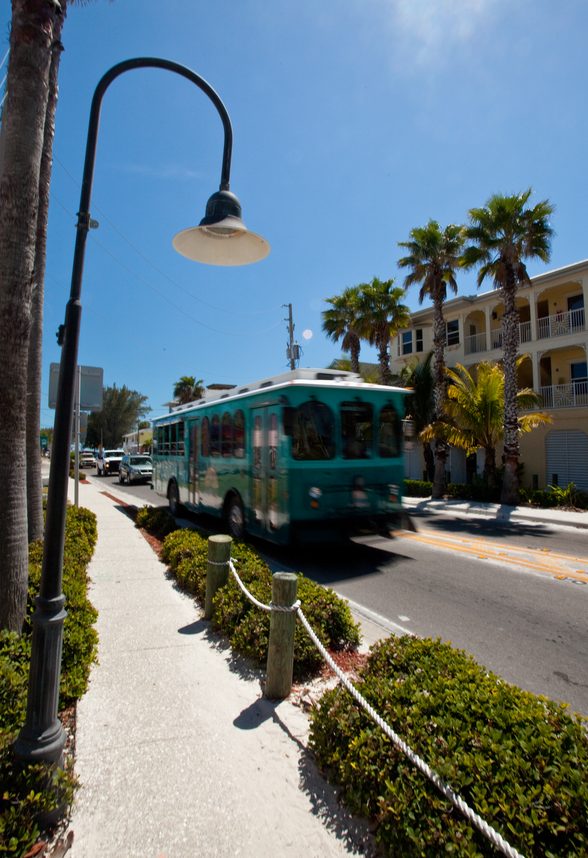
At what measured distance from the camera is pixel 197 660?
161 inches

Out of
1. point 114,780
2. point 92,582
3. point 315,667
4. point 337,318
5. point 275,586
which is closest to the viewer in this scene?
point 114,780

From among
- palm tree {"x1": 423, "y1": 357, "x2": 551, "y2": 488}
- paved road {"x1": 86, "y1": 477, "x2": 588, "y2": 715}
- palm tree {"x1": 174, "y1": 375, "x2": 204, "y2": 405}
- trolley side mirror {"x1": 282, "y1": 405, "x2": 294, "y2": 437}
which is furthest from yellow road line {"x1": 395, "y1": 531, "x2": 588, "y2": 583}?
palm tree {"x1": 174, "y1": 375, "x2": 204, "y2": 405}

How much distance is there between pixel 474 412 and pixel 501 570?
1251 centimetres

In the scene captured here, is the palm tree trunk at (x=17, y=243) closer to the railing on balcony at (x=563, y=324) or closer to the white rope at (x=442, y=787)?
the white rope at (x=442, y=787)

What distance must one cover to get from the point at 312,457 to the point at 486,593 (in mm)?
A: 3111

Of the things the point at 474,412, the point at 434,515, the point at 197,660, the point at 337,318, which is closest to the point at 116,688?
the point at 197,660

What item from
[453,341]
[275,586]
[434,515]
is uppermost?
[453,341]

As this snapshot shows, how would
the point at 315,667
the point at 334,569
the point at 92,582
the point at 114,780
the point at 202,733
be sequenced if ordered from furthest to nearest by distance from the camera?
the point at 334,569
the point at 92,582
the point at 315,667
the point at 202,733
the point at 114,780

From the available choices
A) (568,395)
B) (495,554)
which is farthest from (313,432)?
(568,395)

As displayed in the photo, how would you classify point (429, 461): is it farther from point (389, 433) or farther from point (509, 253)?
point (389, 433)

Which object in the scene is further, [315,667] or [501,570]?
[501,570]

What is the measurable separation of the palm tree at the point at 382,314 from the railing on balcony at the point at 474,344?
4.10 meters

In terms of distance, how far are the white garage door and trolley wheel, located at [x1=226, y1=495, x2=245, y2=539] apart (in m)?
17.7

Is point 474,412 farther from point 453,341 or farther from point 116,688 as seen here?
point 116,688
